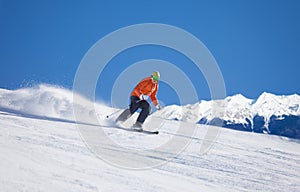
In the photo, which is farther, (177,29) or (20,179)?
(177,29)

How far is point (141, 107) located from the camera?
38.8 ft

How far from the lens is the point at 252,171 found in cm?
839

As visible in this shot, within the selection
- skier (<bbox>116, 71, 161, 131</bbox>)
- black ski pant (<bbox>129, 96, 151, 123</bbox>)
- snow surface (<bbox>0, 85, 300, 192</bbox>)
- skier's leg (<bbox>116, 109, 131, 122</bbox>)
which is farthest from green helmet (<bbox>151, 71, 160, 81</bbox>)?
snow surface (<bbox>0, 85, 300, 192</bbox>)

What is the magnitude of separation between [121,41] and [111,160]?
10336 millimetres

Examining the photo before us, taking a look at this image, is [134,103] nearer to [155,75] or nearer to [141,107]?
[141,107]

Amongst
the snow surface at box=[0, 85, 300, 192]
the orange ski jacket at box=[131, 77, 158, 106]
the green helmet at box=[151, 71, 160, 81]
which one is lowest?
the snow surface at box=[0, 85, 300, 192]

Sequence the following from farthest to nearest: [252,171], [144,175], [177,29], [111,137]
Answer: [177,29] → [111,137] → [252,171] → [144,175]

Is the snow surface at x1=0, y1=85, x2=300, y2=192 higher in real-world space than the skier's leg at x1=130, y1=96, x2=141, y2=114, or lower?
lower

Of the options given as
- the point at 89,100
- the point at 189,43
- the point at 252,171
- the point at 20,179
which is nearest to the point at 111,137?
the point at 252,171

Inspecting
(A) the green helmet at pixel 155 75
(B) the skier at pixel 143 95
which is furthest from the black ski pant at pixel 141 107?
(A) the green helmet at pixel 155 75

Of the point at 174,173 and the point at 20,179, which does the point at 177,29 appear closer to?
the point at 174,173

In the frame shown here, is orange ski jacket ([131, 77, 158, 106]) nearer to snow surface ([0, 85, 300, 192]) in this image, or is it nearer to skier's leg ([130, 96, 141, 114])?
skier's leg ([130, 96, 141, 114])

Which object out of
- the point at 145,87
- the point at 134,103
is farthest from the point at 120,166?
the point at 145,87

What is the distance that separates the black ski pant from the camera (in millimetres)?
11766
